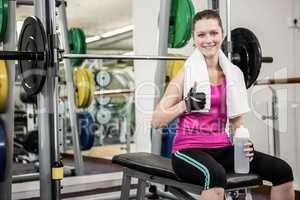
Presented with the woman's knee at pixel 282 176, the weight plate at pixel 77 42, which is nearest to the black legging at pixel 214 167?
the woman's knee at pixel 282 176

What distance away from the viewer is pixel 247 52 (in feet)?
8.62

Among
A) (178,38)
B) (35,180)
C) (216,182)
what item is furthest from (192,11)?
(35,180)

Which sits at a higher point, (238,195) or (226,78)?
(226,78)

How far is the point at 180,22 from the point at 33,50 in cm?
125

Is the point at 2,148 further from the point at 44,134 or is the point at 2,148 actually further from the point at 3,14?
the point at 3,14

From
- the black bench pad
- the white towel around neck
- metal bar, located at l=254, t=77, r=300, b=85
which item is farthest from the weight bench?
metal bar, located at l=254, t=77, r=300, b=85

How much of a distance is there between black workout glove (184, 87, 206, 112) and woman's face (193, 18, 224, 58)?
0.29 m

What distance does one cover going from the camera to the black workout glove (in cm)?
172

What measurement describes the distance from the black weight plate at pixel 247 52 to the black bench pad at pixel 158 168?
2.98ft

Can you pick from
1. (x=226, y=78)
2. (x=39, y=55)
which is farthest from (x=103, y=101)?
(x=226, y=78)

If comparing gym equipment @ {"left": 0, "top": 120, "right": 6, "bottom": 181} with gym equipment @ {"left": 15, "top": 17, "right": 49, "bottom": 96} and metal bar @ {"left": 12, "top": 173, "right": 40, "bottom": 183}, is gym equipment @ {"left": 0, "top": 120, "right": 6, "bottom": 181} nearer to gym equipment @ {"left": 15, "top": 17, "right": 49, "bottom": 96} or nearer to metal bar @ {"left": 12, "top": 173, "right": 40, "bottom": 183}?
gym equipment @ {"left": 15, "top": 17, "right": 49, "bottom": 96}

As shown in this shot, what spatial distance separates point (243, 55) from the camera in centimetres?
266

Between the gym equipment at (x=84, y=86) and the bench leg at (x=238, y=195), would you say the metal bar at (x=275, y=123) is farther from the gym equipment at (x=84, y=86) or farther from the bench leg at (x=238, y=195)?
the gym equipment at (x=84, y=86)

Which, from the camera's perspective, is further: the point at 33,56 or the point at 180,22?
the point at 180,22
